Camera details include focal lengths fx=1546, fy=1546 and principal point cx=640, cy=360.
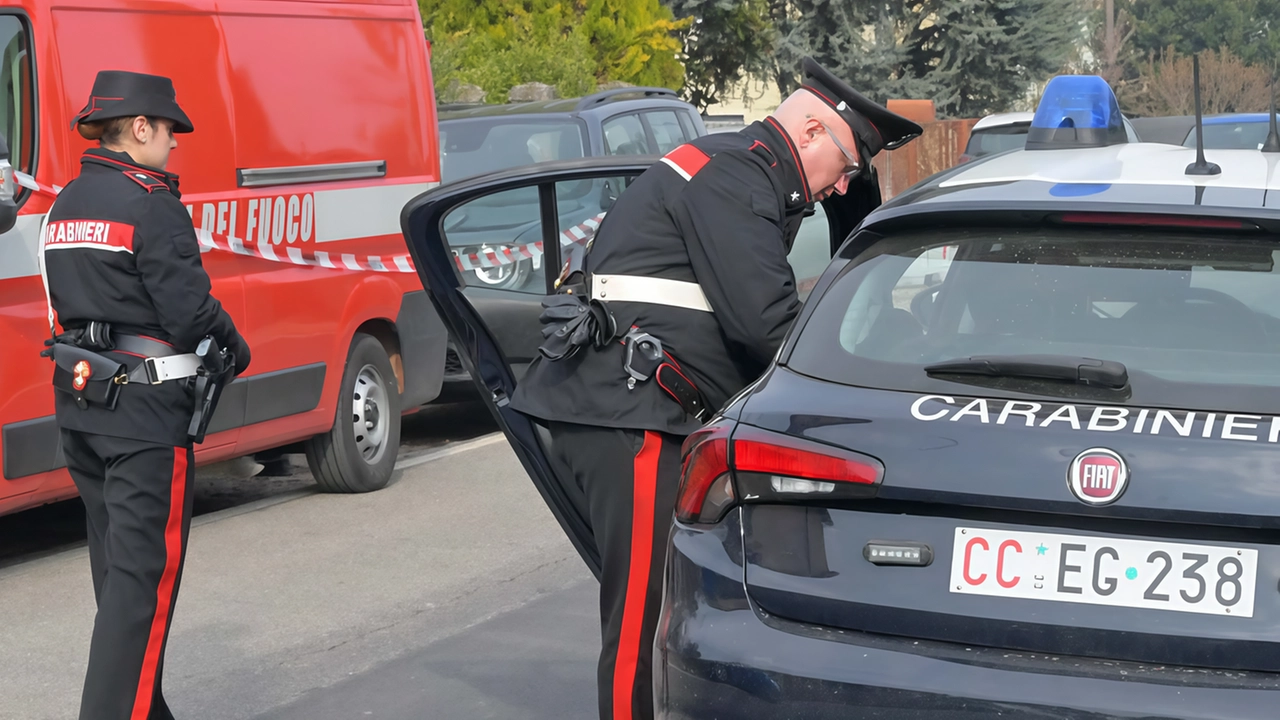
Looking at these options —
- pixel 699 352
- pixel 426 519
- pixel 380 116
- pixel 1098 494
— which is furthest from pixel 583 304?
pixel 380 116

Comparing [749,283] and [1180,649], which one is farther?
[749,283]

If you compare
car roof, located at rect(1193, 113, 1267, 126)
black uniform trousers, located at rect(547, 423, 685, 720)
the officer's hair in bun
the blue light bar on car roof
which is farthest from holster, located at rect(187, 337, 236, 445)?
car roof, located at rect(1193, 113, 1267, 126)

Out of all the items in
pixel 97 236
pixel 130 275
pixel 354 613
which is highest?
pixel 97 236

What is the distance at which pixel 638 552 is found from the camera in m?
3.64

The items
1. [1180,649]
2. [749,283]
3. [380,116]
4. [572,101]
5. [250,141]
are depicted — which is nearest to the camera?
[1180,649]

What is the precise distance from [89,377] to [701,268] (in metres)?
1.72

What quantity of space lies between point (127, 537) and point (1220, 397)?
2778mm

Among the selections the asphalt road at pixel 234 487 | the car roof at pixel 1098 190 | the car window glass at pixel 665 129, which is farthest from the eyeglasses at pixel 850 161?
the car window glass at pixel 665 129

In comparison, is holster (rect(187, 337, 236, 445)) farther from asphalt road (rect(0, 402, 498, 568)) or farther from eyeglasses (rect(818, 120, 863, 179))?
asphalt road (rect(0, 402, 498, 568))

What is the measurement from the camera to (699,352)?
3689 mm

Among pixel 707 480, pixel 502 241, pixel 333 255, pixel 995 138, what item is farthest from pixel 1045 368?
pixel 995 138

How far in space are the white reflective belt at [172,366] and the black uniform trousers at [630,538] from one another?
126 cm

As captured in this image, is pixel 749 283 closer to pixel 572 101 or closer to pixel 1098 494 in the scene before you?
pixel 1098 494

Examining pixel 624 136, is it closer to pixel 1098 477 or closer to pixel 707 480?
pixel 707 480
